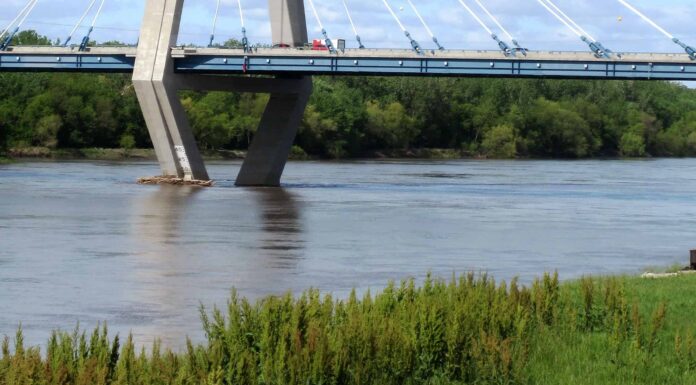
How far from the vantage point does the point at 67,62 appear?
67.5 meters

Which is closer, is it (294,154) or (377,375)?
(377,375)

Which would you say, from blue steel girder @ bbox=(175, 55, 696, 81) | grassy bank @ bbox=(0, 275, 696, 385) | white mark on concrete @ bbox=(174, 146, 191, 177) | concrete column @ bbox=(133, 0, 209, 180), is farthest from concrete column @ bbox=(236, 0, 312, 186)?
grassy bank @ bbox=(0, 275, 696, 385)

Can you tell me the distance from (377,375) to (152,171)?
72197 millimetres

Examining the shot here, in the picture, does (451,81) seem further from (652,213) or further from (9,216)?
(9,216)

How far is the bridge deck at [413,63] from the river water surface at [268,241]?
5.60 metres

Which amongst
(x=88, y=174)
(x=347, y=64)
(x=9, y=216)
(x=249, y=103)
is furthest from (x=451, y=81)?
(x=9, y=216)

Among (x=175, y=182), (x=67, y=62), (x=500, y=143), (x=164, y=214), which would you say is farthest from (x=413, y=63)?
(x=500, y=143)

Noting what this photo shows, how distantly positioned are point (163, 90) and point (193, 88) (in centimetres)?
280

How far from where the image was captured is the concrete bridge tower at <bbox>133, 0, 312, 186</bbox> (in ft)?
204

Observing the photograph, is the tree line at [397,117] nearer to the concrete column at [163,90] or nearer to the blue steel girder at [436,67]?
the concrete column at [163,90]

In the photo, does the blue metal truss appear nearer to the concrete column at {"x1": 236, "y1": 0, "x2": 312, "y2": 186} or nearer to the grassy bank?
the concrete column at {"x1": 236, "y1": 0, "x2": 312, "y2": 186}

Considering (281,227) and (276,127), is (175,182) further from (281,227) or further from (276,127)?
(281,227)

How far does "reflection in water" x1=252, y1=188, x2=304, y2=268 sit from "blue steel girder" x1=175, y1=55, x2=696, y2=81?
22.1ft

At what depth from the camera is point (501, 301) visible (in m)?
15.9
